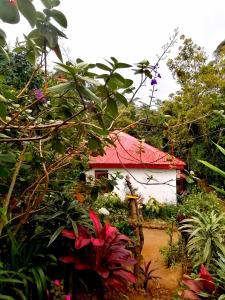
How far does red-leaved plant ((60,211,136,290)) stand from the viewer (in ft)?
10.5

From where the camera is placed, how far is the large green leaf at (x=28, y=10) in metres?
0.86

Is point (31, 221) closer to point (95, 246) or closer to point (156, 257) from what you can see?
point (95, 246)

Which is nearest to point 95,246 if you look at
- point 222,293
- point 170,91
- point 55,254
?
point 55,254

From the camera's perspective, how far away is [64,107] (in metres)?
1.83

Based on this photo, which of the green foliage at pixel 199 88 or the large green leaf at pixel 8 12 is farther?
the green foliage at pixel 199 88

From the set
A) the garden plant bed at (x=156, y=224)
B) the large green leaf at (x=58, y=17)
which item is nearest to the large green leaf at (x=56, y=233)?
the large green leaf at (x=58, y=17)

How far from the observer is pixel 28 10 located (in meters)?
0.87

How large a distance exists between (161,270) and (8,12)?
479 cm

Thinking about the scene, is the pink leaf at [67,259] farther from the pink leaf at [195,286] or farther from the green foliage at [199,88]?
the green foliage at [199,88]

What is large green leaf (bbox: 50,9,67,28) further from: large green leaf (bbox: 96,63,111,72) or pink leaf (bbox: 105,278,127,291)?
pink leaf (bbox: 105,278,127,291)

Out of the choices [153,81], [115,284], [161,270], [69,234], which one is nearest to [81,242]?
[69,234]

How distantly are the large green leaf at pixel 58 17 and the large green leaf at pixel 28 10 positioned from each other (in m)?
0.41

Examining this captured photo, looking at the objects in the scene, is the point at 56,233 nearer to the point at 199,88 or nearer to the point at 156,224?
the point at 156,224

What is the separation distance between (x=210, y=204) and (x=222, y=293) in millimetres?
4195
